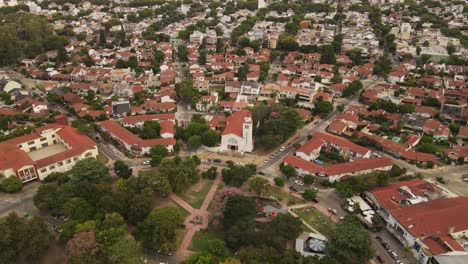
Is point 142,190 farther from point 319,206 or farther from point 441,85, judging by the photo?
point 441,85

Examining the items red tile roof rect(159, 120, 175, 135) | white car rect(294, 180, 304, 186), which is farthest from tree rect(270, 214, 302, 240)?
red tile roof rect(159, 120, 175, 135)

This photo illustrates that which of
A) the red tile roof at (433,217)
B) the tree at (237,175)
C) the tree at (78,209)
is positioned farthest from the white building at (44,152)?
the red tile roof at (433,217)

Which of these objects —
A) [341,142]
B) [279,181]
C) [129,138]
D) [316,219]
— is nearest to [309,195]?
[316,219]

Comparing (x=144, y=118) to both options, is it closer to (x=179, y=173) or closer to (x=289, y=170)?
(x=179, y=173)

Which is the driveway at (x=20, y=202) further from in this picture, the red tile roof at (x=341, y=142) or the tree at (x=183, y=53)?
the tree at (x=183, y=53)

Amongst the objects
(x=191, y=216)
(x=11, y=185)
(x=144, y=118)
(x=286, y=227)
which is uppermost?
(x=144, y=118)

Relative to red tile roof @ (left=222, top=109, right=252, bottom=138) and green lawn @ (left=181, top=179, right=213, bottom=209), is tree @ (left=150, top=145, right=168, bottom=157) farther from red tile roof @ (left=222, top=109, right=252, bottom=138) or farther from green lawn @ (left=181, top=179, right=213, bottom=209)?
red tile roof @ (left=222, top=109, right=252, bottom=138)
